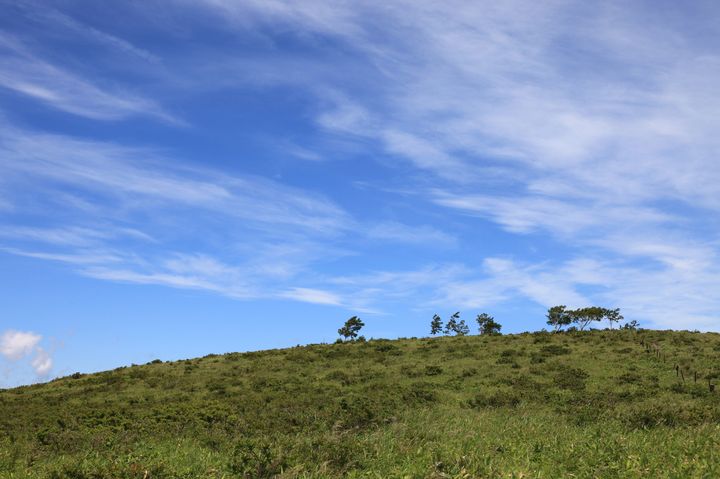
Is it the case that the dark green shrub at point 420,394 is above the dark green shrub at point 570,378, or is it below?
below

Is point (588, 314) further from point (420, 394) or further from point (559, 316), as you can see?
point (420, 394)

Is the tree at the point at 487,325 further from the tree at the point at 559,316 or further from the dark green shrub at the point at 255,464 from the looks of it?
the dark green shrub at the point at 255,464

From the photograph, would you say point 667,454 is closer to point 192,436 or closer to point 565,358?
point 192,436

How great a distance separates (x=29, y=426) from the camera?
86.6 feet

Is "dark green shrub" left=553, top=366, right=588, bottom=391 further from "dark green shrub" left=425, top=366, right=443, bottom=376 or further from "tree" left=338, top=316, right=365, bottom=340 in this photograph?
"tree" left=338, top=316, right=365, bottom=340

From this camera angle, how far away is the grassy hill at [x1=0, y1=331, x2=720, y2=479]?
11.7 metres

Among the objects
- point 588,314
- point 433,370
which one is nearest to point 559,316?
point 588,314

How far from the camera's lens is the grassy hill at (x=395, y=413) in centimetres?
1167

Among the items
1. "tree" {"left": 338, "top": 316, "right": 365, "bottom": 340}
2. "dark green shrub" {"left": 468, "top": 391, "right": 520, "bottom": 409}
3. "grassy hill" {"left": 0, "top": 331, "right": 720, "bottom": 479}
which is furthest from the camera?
"tree" {"left": 338, "top": 316, "right": 365, "bottom": 340}

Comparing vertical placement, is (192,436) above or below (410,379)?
below

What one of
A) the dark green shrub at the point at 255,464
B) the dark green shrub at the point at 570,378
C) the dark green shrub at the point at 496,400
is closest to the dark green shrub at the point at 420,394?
the dark green shrub at the point at 496,400

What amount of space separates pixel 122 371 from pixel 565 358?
104 ft

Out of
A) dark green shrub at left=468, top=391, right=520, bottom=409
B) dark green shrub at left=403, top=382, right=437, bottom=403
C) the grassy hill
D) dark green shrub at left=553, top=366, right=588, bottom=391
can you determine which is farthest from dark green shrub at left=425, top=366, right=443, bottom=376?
dark green shrub at left=553, top=366, right=588, bottom=391

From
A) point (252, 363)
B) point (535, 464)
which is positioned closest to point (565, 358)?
point (252, 363)
